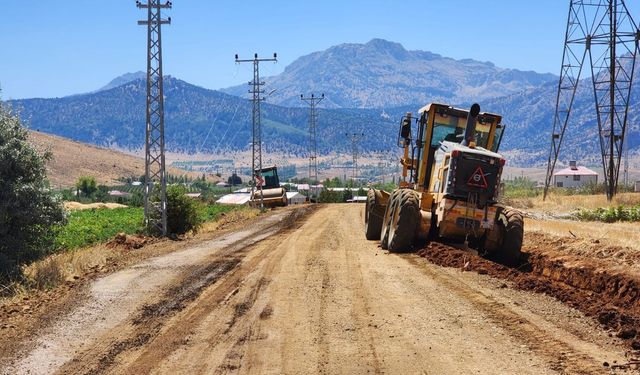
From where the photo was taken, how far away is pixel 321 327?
11477mm

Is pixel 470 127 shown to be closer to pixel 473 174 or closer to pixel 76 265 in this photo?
pixel 473 174

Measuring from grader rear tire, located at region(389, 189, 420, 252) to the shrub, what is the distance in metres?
16.6

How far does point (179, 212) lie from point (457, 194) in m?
18.6

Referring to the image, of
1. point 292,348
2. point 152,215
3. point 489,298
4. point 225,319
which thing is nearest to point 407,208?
point 489,298

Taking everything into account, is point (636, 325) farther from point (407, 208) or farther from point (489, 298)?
point (407, 208)

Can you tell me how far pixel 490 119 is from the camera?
71.4 ft

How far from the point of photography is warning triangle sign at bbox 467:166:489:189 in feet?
61.5

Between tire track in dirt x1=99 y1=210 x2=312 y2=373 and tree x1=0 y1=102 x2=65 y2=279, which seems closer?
tire track in dirt x1=99 y1=210 x2=312 y2=373

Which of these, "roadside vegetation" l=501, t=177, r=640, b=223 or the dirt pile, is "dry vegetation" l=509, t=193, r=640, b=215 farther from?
the dirt pile

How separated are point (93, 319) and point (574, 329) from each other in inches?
319

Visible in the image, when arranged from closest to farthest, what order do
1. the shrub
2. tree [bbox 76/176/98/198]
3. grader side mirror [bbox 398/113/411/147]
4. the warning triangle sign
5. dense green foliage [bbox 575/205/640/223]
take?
the warning triangle sign, grader side mirror [bbox 398/113/411/147], the shrub, dense green foliage [bbox 575/205/640/223], tree [bbox 76/176/98/198]

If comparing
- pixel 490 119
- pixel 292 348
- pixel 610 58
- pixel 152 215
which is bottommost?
pixel 152 215

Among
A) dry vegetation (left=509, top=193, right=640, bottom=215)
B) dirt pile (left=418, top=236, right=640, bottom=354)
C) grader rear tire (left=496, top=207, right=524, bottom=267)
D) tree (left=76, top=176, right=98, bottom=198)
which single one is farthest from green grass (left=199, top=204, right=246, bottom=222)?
tree (left=76, top=176, right=98, bottom=198)

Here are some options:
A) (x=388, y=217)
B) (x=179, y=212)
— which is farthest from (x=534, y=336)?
(x=179, y=212)
